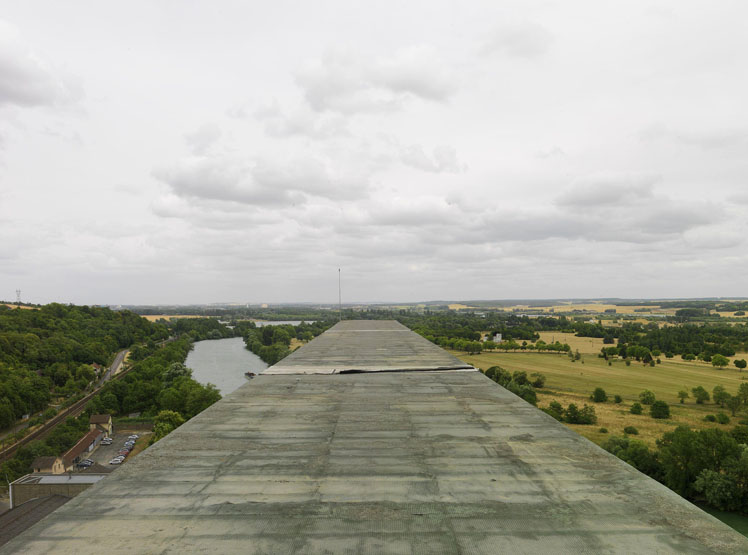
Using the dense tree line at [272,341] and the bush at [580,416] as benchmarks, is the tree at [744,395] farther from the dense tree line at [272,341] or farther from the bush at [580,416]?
the dense tree line at [272,341]

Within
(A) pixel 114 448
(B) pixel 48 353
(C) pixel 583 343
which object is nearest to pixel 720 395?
(C) pixel 583 343

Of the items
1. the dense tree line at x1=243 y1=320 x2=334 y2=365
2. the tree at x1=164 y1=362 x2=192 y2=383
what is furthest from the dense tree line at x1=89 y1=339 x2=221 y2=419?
the dense tree line at x1=243 y1=320 x2=334 y2=365

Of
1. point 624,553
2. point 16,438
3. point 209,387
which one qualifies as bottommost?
point 16,438

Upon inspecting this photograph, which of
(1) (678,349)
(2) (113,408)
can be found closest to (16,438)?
(2) (113,408)

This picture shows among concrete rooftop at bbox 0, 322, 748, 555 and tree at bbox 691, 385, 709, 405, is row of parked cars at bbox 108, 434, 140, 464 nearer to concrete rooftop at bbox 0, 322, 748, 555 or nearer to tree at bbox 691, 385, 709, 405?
concrete rooftop at bbox 0, 322, 748, 555

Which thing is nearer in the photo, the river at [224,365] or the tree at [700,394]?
the tree at [700,394]

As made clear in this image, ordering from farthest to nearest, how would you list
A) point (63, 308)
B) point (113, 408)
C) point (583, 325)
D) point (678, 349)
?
point (583, 325), point (63, 308), point (678, 349), point (113, 408)

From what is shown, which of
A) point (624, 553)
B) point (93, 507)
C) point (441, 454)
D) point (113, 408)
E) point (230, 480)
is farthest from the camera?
point (113, 408)

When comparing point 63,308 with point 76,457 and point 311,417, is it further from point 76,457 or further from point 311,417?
point 311,417

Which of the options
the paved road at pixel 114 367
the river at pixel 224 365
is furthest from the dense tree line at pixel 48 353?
the river at pixel 224 365
